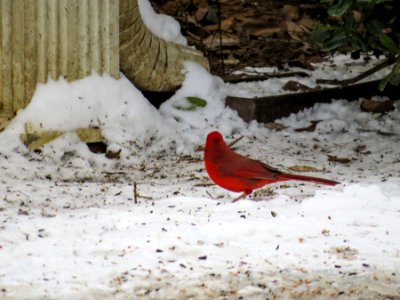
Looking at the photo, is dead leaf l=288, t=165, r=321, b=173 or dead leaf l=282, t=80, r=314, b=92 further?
dead leaf l=282, t=80, r=314, b=92

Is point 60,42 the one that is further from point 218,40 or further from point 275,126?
point 218,40

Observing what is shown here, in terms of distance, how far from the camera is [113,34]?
6.27m

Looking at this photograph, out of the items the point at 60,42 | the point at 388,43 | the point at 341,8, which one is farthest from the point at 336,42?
the point at 60,42

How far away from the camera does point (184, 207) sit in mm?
4727

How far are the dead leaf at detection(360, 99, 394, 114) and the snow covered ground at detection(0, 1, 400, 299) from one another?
0.08 metres

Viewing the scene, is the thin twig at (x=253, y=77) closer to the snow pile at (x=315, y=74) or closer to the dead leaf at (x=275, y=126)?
the snow pile at (x=315, y=74)

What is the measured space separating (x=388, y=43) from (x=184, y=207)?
2196 mm

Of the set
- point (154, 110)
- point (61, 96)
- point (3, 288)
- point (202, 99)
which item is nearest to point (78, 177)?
point (61, 96)

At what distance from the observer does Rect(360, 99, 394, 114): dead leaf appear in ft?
24.2

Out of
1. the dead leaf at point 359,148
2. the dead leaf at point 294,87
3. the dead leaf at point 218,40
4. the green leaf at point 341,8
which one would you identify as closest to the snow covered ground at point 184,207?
the dead leaf at point 359,148

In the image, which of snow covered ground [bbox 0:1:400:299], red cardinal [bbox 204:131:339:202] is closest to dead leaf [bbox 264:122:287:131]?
snow covered ground [bbox 0:1:400:299]

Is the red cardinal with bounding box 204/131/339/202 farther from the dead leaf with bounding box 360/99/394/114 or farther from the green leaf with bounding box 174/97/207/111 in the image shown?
the dead leaf with bounding box 360/99/394/114

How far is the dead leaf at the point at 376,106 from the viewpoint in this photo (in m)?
7.37

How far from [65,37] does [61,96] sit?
35cm
